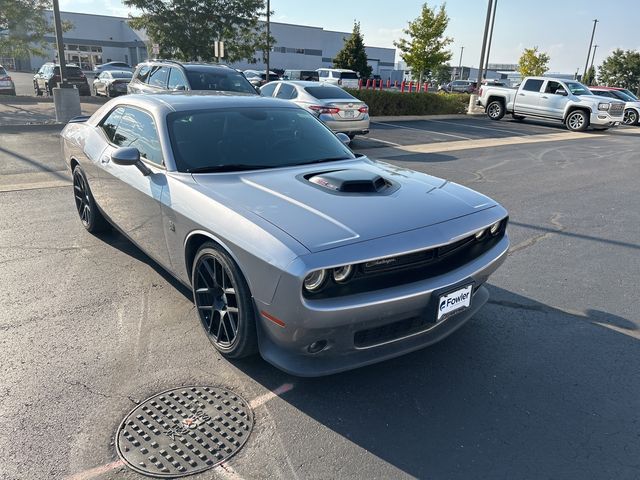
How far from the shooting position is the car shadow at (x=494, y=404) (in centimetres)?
245

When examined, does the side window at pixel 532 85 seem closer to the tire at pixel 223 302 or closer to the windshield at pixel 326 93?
the windshield at pixel 326 93

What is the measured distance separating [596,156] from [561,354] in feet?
38.3

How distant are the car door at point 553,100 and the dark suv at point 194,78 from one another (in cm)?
1368

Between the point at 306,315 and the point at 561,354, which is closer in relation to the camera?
the point at 306,315

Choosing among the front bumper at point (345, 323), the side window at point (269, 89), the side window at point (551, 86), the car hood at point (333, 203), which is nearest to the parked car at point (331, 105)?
the side window at point (269, 89)

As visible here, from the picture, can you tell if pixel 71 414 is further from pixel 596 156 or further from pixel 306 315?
pixel 596 156

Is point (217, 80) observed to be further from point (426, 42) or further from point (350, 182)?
point (426, 42)

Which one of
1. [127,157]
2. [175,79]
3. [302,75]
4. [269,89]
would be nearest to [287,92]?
[269,89]

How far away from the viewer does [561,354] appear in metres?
3.40

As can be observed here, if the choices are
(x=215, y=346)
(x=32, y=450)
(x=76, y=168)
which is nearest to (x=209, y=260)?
(x=215, y=346)

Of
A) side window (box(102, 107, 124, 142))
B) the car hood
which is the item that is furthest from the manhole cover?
side window (box(102, 107, 124, 142))

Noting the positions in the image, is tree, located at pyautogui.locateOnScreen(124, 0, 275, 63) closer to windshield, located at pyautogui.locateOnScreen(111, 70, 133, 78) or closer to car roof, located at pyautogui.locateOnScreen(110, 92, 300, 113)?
windshield, located at pyautogui.locateOnScreen(111, 70, 133, 78)

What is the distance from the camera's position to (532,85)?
20484 mm

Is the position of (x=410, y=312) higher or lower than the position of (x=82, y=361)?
higher
